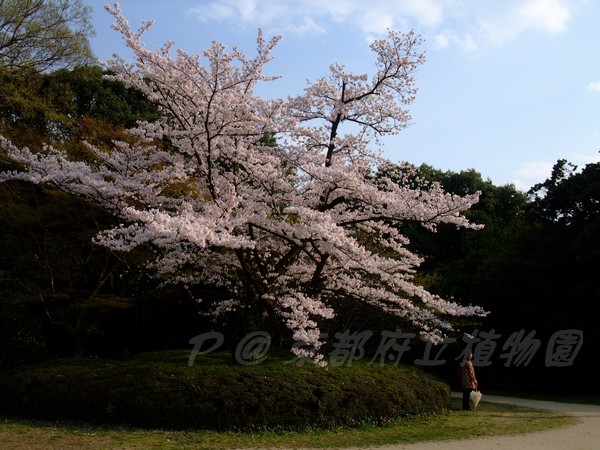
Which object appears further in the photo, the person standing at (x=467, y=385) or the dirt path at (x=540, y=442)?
the person standing at (x=467, y=385)

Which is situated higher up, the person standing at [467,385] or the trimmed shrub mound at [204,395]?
the person standing at [467,385]

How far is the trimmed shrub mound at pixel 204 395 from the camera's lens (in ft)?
23.4

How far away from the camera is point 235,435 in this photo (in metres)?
6.87

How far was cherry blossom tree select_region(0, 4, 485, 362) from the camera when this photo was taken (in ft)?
24.3

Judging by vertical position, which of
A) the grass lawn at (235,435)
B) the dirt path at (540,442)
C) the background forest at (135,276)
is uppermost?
the background forest at (135,276)

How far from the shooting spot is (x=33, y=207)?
1216 centimetres

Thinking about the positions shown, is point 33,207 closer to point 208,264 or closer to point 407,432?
point 208,264

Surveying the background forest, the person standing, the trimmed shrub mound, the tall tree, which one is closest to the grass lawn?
the trimmed shrub mound

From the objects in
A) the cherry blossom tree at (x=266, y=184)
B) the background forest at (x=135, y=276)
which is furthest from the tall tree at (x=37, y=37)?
the cherry blossom tree at (x=266, y=184)

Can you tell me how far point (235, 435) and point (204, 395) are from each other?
68 centimetres

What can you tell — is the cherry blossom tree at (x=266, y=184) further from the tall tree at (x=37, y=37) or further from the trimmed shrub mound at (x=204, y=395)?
the tall tree at (x=37, y=37)

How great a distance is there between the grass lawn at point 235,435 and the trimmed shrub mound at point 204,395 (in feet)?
0.67

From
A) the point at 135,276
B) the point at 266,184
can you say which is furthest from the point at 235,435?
the point at 135,276

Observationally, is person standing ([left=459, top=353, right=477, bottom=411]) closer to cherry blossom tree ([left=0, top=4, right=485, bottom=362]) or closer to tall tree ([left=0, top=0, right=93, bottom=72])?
cherry blossom tree ([left=0, top=4, right=485, bottom=362])
